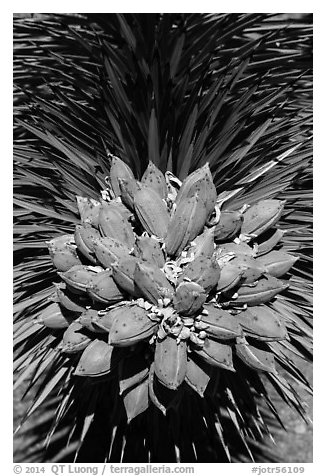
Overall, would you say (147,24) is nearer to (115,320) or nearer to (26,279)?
(26,279)

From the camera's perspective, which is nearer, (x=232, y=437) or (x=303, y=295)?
(x=303, y=295)

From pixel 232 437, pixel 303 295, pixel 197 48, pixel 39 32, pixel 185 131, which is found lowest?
pixel 232 437

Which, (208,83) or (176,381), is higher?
(208,83)

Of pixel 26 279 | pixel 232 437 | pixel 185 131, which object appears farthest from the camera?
pixel 232 437

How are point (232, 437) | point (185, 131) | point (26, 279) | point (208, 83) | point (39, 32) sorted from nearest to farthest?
point (185, 131) < point (26, 279) < point (208, 83) < point (39, 32) < point (232, 437)

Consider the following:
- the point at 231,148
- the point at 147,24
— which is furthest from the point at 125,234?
the point at 147,24

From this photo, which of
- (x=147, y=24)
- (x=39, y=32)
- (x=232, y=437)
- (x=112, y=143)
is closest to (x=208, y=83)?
(x=147, y=24)
